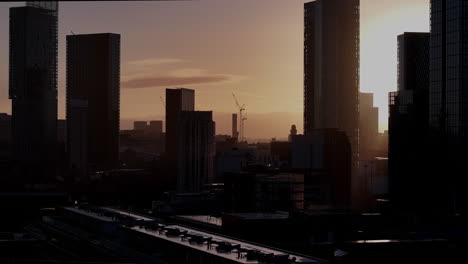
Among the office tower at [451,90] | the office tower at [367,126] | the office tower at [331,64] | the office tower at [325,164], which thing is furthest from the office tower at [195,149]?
the office tower at [451,90]

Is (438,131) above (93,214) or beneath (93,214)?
above

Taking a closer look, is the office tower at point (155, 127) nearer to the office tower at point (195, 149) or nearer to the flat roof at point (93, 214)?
the office tower at point (195, 149)

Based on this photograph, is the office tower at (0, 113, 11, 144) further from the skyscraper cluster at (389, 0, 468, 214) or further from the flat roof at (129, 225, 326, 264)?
the flat roof at (129, 225, 326, 264)

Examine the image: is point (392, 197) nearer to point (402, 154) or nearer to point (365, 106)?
point (402, 154)

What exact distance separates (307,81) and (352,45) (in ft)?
23.0

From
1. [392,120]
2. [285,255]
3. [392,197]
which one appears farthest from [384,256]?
[392,120]

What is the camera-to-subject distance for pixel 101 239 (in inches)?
966

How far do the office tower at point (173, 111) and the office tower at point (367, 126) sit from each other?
61.4ft

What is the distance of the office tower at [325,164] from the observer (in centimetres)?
4578

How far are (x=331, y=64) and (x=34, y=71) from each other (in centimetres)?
3551

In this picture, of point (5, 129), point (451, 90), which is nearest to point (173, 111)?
point (5, 129)

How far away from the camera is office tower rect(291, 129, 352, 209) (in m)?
45.8

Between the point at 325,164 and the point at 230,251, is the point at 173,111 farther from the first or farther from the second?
the point at 230,251

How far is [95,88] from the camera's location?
108m
